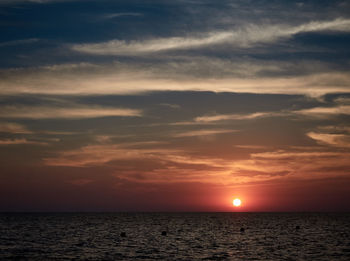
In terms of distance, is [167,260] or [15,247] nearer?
[167,260]

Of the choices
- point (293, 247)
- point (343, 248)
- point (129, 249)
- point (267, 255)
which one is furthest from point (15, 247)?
point (343, 248)

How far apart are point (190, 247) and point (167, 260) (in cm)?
1591

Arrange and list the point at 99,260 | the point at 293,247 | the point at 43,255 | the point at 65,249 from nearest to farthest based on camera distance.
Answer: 1. the point at 99,260
2. the point at 43,255
3. the point at 65,249
4. the point at 293,247

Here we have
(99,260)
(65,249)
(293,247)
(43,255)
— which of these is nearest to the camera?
(99,260)

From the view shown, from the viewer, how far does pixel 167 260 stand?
56625 mm

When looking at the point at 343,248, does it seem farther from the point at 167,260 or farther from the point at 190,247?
the point at 167,260

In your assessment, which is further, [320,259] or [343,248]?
[343,248]

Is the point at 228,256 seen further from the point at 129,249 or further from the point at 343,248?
the point at 343,248

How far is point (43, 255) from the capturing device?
6012cm

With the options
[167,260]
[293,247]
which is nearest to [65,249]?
[167,260]

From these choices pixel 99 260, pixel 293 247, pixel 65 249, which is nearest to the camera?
pixel 99 260

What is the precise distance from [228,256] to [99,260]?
17.8m

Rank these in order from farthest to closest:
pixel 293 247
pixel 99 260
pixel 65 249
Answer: pixel 293 247, pixel 65 249, pixel 99 260

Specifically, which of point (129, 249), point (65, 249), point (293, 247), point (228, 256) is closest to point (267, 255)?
point (228, 256)
